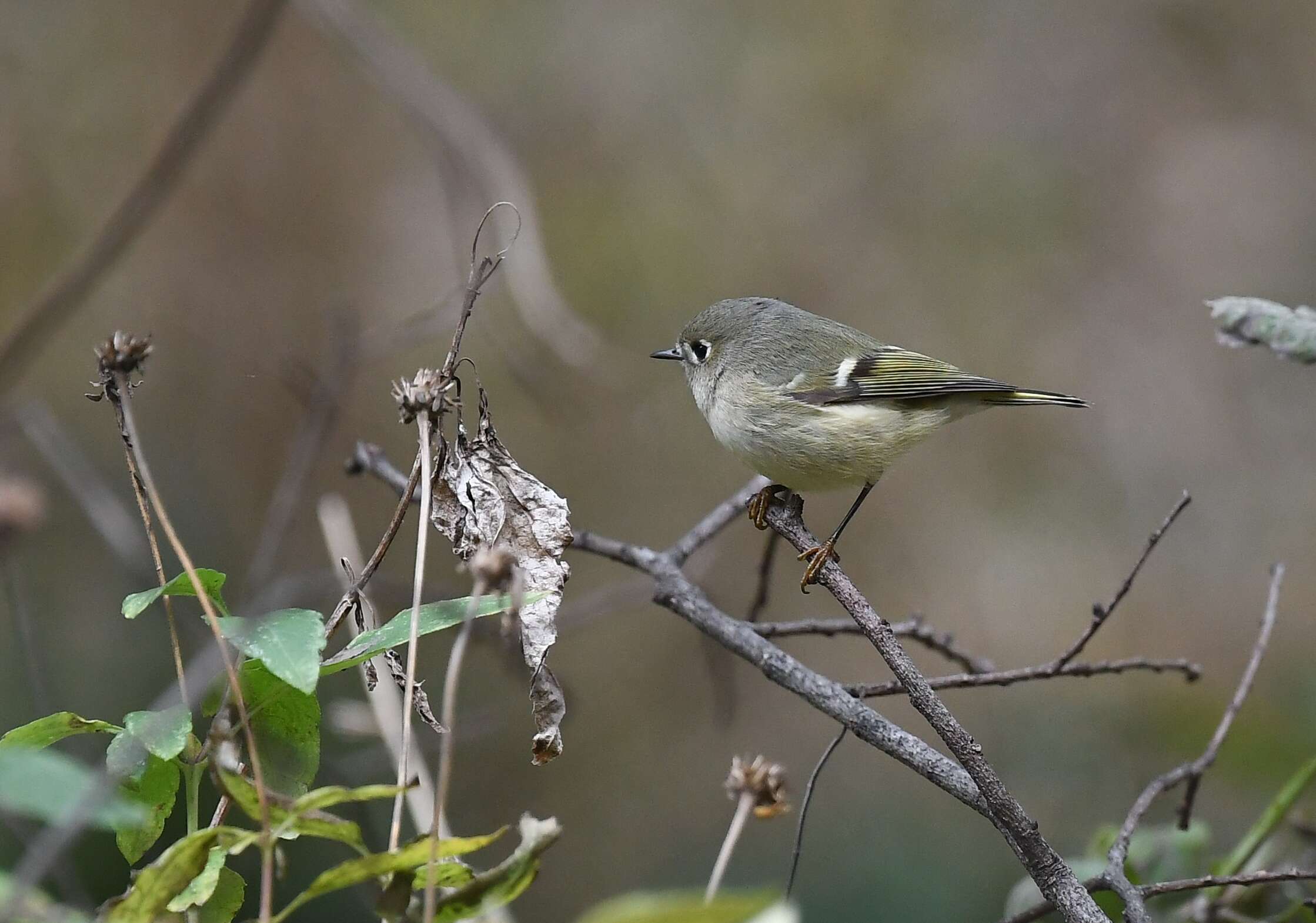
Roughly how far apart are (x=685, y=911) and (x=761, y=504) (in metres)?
1.59

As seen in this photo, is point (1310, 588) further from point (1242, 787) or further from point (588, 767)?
point (588, 767)

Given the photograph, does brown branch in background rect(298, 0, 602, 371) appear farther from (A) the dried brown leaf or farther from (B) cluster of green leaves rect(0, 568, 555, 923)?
(B) cluster of green leaves rect(0, 568, 555, 923)

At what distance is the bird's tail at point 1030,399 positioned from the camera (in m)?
2.33

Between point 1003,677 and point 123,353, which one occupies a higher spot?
point 123,353

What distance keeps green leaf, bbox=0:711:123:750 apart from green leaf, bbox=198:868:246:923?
138 millimetres

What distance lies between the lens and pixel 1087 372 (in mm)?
5090

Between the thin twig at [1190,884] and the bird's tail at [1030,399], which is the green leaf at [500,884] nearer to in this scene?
the thin twig at [1190,884]

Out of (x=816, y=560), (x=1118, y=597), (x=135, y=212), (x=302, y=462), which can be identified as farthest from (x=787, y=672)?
(x=135, y=212)

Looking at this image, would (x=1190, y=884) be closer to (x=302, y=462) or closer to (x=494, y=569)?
(x=494, y=569)

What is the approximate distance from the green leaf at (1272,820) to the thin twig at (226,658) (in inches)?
44.9

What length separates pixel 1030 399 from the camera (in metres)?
2.46

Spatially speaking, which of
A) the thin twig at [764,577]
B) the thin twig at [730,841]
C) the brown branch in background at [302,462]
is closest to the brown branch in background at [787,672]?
the thin twig at [764,577]

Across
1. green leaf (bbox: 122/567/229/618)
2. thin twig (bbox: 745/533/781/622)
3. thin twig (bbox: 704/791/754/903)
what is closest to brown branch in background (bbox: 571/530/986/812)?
thin twig (bbox: 745/533/781/622)

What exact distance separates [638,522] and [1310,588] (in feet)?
9.19
